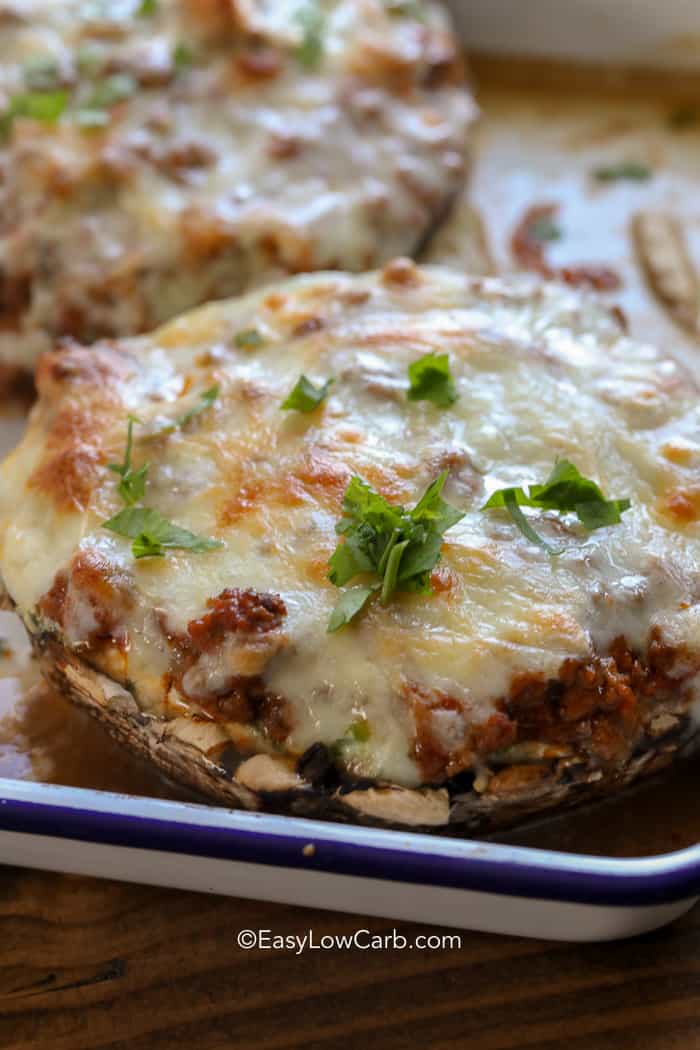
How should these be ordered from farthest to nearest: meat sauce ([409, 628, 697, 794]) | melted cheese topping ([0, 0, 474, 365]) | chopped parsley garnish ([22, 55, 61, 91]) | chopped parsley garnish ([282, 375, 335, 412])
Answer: chopped parsley garnish ([22, 55, 61, 91])
melted cheese topping ([0, 0, 474, 365])
chopped parsley garnish ([282, 375, 335, 412])
meat sauce ([409, 628, 697, 794])

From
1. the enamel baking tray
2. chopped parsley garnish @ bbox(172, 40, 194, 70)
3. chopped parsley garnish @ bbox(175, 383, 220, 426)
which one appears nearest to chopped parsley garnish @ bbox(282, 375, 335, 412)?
chopped parsley garnish @ bbox(175, 383, 220, 426)

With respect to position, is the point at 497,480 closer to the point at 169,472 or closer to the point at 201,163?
the point at 169,472

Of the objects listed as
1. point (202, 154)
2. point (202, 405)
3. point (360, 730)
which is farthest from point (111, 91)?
point (360, 730)

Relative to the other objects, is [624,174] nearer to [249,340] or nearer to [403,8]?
[403,8]

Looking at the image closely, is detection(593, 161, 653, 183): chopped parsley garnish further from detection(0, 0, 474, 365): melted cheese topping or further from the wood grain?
the wood grain

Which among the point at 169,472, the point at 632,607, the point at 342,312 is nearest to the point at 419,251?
the point at 342,312

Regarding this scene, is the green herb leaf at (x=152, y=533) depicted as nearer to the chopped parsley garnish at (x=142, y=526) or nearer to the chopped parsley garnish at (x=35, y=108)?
the chopped parsley garnish at (x=142, y=526)

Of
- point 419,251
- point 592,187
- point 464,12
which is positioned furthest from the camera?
point 464,12
